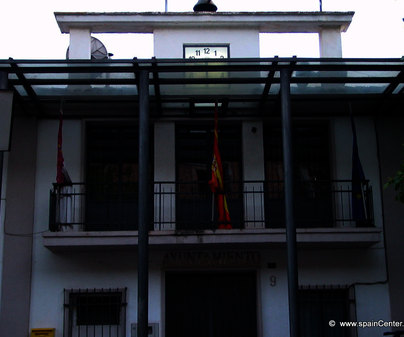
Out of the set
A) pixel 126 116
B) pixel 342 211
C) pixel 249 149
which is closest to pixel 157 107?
pixel 126 116

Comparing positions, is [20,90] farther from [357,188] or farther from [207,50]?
[357,188]

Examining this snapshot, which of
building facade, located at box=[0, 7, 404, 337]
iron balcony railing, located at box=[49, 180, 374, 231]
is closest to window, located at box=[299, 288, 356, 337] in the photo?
building facade, located at box=[0, 7, 404, 337]

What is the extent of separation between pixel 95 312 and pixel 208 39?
21.6 feet

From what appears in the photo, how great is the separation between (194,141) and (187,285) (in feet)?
10.4

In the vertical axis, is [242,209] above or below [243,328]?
above

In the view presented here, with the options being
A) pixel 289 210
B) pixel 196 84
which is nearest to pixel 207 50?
pixel 196 84

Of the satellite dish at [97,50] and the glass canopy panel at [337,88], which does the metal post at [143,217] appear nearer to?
the glass canopy panel at [337,88]

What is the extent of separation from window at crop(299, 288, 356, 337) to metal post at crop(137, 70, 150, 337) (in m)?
3.95

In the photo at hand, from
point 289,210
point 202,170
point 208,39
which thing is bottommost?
point 289,210

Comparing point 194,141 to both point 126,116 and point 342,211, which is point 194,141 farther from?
point 342,211

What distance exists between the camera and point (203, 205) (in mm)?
13328

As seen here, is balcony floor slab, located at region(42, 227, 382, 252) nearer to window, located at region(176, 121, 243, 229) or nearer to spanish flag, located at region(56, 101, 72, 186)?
window, located at region(176, 121, 243, 229)

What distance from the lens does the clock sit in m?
14.2

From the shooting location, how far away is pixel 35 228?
1283 centimetres
